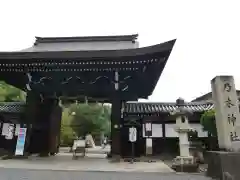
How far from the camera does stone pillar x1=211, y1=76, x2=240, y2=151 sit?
20.5 ft

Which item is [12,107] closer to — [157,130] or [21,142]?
[21,142]

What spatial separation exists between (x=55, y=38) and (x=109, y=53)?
27.4ft

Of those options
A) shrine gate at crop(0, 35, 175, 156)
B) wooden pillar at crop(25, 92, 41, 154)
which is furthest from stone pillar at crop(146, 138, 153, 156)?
wooden pillar at crop(25, 92, 41, 154)

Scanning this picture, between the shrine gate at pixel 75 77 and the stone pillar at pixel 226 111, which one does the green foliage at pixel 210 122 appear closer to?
the shrine gate at pixel 75 77

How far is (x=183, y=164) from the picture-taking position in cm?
899

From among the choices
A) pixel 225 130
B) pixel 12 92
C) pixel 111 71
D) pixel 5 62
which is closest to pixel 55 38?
pixel 5 62

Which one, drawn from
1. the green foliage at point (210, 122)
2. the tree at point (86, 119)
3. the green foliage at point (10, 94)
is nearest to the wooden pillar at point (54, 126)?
the green foliage at point (210, 122)

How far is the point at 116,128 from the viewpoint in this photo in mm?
12539

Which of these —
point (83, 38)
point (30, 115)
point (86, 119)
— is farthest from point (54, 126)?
point (86, 119)

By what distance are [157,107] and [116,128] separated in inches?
237

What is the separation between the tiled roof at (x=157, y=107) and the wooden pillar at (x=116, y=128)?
345 cm

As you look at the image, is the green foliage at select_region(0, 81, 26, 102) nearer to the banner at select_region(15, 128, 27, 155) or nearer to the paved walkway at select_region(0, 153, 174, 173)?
the banner at select_region(15, 128, 27, 155)

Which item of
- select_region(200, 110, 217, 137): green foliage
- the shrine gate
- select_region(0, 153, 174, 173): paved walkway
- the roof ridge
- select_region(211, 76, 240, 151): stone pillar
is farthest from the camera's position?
the roof ridge

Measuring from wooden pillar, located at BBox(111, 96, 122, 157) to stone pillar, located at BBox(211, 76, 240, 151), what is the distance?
662cm
